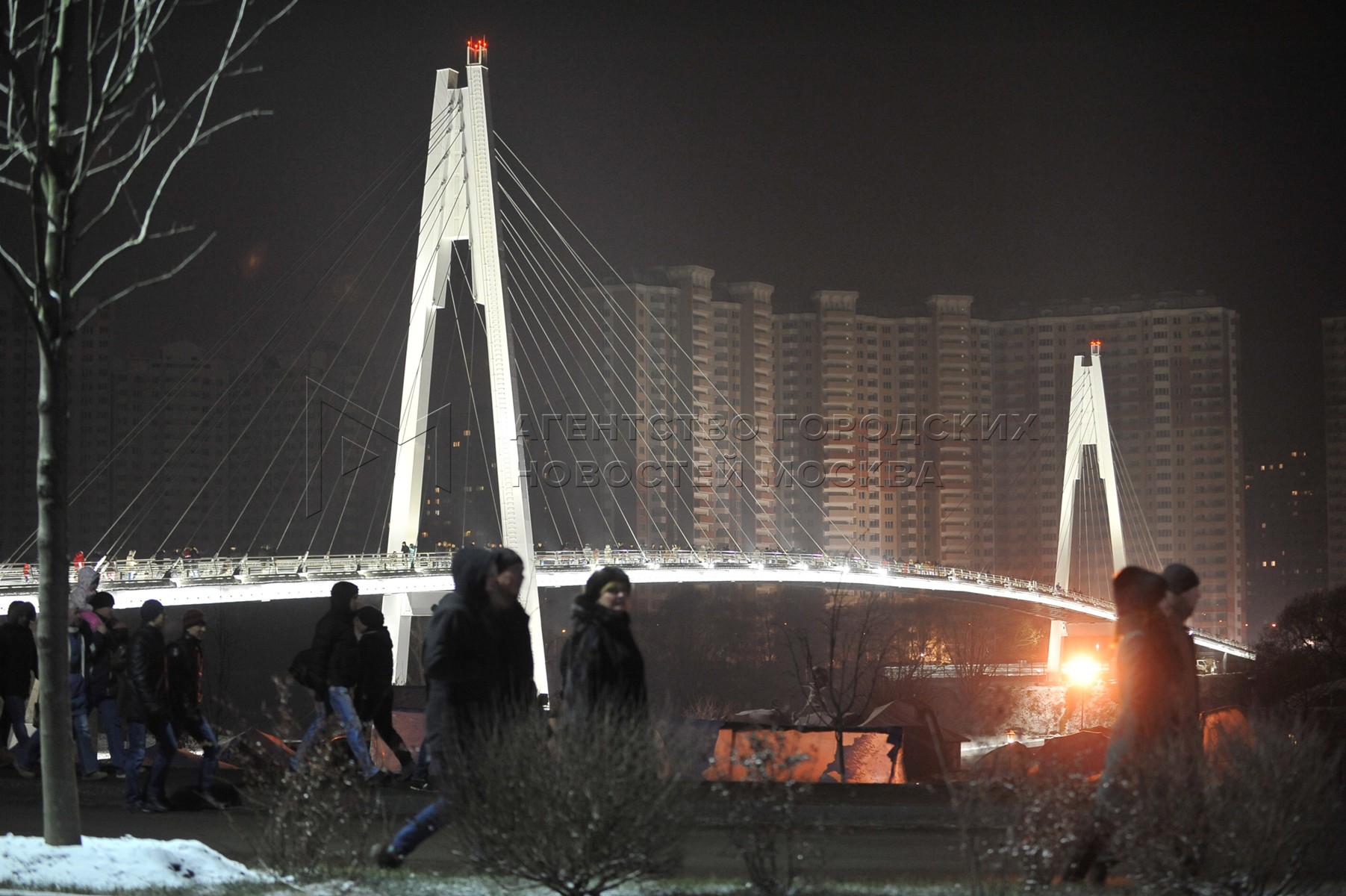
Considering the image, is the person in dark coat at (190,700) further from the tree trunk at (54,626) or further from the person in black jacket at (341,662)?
the tree trunk at (54,626)

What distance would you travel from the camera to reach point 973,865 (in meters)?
4.80

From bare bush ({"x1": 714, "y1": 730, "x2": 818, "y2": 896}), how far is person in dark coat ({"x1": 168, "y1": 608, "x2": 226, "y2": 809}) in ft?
11.1

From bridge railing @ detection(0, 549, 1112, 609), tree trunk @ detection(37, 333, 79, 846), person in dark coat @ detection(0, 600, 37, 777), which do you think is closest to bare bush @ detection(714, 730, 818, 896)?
tree trunk @ detection(37, 333, 79, 846)

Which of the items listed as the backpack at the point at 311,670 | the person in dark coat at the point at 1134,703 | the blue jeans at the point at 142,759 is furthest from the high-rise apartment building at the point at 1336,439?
the person in dark coat at the point at 1134,703

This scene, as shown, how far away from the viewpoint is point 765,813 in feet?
17.0

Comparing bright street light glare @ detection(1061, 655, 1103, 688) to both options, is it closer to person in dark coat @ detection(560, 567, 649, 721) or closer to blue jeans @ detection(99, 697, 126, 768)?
blue jeans @ detection(99, 697, 126, 768)

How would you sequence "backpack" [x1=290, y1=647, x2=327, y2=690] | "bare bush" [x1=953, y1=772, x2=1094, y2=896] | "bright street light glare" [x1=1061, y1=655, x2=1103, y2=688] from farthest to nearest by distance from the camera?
"bright street light glare" [x1=1061, y1=655, x2=1103, y2=688], "backpack" [x1=290, y1=647, x2=327, y2=690], "bare bush" [x1=953, y1=772, x2=1094, y2=896]

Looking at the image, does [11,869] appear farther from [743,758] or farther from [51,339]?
[743,758]

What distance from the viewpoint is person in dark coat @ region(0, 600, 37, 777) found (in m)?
9.34

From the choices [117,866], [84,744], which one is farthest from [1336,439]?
[117,866]

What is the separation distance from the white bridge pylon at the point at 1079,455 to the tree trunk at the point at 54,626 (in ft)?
165

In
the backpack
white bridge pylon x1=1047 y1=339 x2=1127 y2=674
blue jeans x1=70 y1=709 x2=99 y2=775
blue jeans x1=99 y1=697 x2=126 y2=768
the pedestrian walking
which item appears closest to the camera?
the backpack

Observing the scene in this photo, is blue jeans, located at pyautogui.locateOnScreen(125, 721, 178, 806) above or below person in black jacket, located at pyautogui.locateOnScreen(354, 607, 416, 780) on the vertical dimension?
below

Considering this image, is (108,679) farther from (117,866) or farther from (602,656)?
(602,656)
